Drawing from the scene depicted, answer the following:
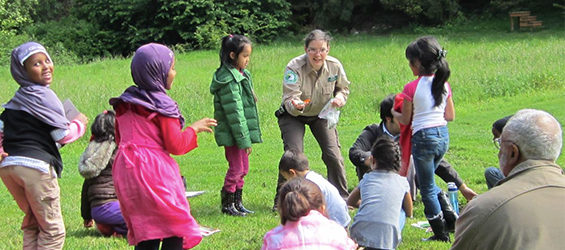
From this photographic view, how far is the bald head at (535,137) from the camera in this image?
322 cm

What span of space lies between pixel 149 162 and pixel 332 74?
3288 millimetres

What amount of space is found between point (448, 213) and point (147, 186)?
10.1 feet

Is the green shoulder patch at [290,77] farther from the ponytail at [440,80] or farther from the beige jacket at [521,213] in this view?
the beige jacket at [521,213]

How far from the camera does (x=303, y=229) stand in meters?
4.08

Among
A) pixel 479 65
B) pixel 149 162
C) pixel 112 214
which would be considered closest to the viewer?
pixel 149 162

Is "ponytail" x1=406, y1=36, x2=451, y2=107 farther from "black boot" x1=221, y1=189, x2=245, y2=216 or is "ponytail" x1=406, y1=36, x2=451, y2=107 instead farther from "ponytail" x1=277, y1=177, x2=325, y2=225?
"black boot" x1=221, y1=189, x2=245, y2=216

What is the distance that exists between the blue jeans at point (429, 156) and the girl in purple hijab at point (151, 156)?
84.5 inches

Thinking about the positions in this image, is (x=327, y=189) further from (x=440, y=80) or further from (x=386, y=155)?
(x=440, y=80)

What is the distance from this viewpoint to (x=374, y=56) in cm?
2545

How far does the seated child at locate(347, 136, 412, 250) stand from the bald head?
7.11 ft

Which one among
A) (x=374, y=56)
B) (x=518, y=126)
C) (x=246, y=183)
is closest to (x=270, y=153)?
(x=246, y=183)

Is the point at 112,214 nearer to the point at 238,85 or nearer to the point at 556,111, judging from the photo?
the point at 238,85

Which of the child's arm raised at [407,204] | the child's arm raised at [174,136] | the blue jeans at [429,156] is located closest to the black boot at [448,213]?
the blue jeans at [429,156]

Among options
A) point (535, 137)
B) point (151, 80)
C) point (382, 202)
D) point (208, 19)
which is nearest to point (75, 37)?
point (208, 19)
